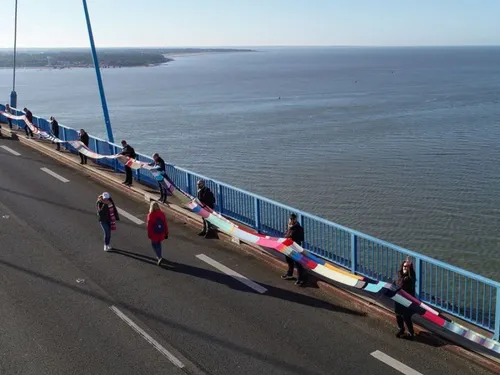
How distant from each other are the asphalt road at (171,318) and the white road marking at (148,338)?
0.06 ft

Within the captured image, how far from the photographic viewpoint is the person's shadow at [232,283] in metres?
9.94

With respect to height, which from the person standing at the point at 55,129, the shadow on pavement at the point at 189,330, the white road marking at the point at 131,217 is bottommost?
the shadow on pavement at the point at 189,330

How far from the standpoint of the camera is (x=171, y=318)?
31.4ft

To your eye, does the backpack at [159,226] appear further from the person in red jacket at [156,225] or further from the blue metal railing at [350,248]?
the blue metal railing at [350,248]

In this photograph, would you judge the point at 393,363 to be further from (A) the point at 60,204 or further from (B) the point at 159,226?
(A) the point at 60,204

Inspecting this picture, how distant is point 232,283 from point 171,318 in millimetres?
1768

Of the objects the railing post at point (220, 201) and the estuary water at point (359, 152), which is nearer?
the railing post at point (220, 201)

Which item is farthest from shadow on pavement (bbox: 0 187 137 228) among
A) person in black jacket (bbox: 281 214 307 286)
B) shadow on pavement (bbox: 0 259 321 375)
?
person in black jacket (bbox: 281 214 307 286)

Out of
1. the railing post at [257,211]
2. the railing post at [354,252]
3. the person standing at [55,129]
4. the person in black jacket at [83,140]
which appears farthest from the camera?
the person standing at [55,129]

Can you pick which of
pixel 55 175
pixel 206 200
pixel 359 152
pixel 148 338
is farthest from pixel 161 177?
pixel 359 152

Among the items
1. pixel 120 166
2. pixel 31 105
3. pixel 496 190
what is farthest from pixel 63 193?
pixel 31 105

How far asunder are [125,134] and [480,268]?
41545mm

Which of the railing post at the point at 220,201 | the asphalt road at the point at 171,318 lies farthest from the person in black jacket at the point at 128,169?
the railing post at the point at 220,201

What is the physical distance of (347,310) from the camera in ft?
32.0
